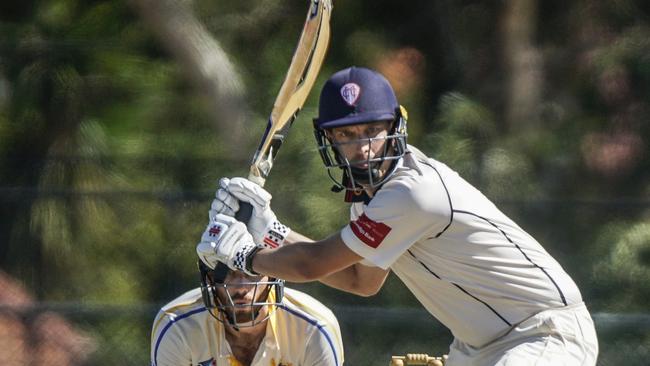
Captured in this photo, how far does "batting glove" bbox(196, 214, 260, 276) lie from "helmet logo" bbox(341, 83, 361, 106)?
0.46 m

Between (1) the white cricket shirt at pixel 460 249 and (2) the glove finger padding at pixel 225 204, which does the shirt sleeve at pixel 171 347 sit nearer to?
(2) the glove finger padding at pixel 225 204

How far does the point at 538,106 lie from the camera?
6281mm

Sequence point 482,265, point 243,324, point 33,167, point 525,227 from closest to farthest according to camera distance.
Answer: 1. point 482,265
2. point 243,324
3. point 525,227
4. point 33,167

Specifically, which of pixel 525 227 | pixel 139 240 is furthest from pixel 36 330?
Result: pixel 525 227

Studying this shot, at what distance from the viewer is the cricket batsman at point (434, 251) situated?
334cm

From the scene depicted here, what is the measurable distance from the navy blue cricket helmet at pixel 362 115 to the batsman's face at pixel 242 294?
0.69m

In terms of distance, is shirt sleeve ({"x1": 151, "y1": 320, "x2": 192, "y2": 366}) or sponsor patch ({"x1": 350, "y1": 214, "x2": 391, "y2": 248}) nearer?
sponsor patch ({"x1": 350, "y1": 214, "x2": 391, "y2": 248})

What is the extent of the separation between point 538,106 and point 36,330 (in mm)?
2595

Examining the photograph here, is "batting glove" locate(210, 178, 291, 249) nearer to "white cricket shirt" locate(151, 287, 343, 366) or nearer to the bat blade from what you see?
the bat blade

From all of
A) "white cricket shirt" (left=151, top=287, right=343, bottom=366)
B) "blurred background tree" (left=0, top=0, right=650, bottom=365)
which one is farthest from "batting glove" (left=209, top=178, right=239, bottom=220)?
"blurred background tree" (left=0, top=0, right=650, bottom=365)

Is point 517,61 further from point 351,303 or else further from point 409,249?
point 409,249

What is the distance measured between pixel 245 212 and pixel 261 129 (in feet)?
8.23

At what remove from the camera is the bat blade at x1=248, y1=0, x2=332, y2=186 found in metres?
3.92

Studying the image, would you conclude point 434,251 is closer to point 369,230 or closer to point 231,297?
point 369,230
